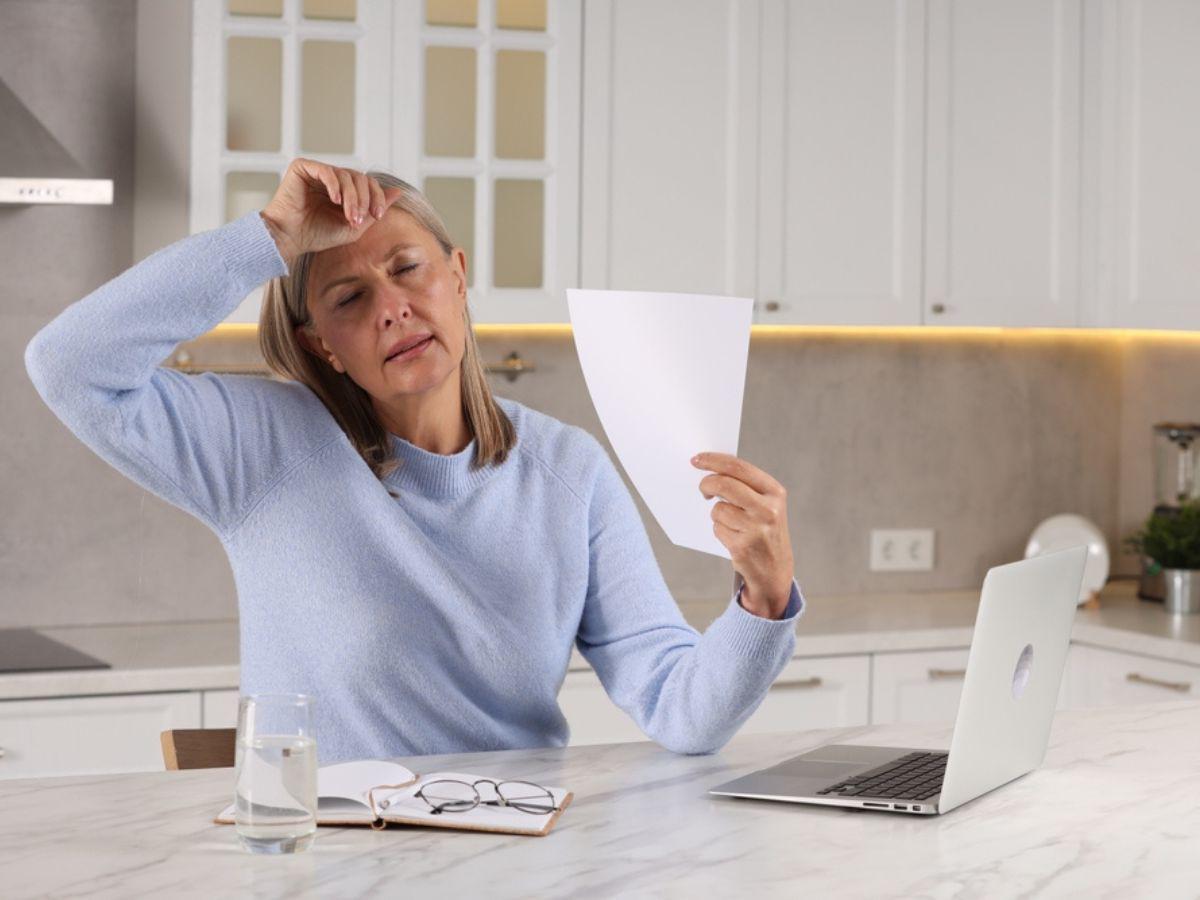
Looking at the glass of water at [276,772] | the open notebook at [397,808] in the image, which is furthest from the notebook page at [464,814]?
the glass of water at [276,772]

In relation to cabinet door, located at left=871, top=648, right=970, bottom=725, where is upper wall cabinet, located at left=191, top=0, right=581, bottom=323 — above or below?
above

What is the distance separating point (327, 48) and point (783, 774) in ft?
6.70

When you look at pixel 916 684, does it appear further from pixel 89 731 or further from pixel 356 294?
pixel 356 294

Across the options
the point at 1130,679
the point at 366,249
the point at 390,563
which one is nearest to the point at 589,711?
the point at 1130,679

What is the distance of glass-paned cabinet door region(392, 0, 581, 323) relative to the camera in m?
3.15

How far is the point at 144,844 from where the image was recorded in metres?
1.25

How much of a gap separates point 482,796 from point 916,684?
2.09 meters

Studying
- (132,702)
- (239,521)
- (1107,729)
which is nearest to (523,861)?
(239,521)

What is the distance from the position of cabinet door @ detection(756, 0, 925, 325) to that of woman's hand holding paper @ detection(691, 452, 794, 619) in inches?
75.8

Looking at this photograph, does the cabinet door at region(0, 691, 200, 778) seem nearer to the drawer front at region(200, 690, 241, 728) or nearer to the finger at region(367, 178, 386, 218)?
the drawer front at region(200, 690, 241, 728)

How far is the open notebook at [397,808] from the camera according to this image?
1304 mm

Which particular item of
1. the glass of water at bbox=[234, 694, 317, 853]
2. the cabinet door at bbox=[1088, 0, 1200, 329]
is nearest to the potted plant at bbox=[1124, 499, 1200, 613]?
the cabinet door at bbox=[1088, 0, 1200, 329]

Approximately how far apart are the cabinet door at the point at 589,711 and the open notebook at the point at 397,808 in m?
1.64

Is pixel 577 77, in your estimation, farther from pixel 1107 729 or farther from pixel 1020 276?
pixel 1107 729
